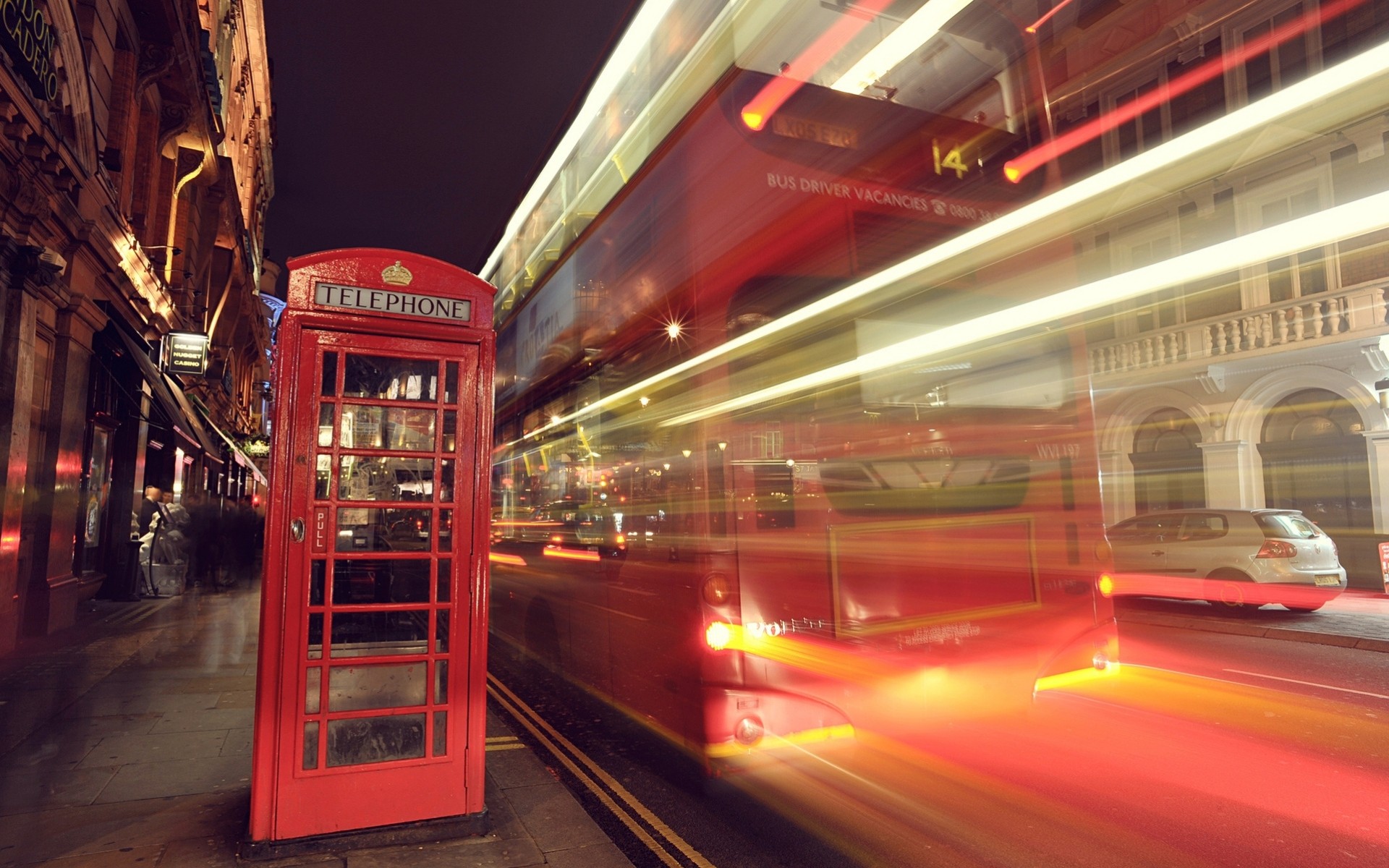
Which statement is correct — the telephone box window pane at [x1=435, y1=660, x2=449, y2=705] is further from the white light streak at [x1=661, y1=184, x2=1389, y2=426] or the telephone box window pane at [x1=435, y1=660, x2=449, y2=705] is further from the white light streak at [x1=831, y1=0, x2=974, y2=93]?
the white light streak at [x1=831, y1=0, x2=974, y2=93]

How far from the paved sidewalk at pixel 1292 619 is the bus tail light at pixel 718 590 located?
8936mm

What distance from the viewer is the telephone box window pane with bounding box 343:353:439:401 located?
384 cm

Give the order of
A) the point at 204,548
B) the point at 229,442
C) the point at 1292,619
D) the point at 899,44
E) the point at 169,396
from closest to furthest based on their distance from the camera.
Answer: the point at 899,44 → the point at 1292,619 → the point at 169,396 → the point at 204,548 → the point at 229,442

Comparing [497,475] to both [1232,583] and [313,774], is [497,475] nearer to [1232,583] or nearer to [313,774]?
[313,774]

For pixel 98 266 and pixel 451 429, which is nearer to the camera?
pixel 451 429

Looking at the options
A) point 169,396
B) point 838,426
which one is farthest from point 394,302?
point 169,396

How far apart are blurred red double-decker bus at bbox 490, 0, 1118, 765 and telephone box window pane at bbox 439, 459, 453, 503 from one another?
4.30ft

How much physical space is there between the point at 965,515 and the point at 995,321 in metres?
1.25

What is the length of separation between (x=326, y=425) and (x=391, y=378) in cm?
38

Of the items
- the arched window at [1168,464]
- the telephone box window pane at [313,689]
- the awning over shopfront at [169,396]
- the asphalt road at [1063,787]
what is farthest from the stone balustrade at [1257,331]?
the awning over shopfront at [169,396]

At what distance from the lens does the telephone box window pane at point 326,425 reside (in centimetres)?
375

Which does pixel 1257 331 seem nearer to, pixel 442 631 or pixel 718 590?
pixel 718 590

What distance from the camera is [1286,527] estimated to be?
11.4m

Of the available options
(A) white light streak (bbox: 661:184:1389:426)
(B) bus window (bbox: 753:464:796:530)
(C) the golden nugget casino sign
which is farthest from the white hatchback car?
(C) the golden nugget casino sign
